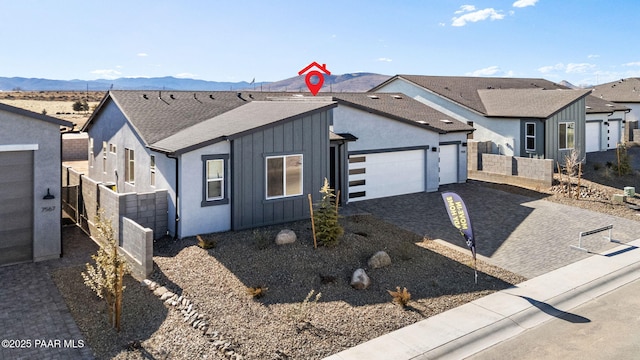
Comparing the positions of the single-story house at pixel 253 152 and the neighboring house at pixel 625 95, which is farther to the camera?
the neighboring house at pixel 625 95

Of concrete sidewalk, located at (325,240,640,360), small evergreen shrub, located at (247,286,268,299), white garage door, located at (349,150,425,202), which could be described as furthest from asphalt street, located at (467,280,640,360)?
white garage door, located at (349,150,425,202)

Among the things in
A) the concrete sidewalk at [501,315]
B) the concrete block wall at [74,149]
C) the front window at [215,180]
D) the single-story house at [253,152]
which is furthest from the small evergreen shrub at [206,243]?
the concrete block wall at [74,149]

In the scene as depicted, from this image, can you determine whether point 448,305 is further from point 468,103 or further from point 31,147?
point 468,103

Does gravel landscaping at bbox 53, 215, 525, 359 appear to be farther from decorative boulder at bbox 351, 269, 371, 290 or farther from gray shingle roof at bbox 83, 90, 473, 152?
gray shingle roof at bbox 83, 90, 473, 152

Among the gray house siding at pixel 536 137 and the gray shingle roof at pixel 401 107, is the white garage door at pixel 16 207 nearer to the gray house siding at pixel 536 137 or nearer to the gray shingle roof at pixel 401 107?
the gray shingle roof at pixel 401 107

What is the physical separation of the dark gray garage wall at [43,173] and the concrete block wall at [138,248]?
2065 millimetres

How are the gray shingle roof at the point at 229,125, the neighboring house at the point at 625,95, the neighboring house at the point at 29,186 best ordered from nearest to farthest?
the neighboring house at the point at 29,186, the gray shingle roof at the point at 229,125, the neighboring house at the point at 625,95

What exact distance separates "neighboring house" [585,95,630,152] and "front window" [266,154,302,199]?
2454 cm

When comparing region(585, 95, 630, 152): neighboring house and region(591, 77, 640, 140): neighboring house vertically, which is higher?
region(591, 77, 640, 140): neighboring house

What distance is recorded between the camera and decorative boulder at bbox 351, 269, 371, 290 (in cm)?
1134

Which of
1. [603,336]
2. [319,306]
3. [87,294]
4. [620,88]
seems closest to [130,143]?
[87,294]

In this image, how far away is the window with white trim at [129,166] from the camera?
18498 millimetres

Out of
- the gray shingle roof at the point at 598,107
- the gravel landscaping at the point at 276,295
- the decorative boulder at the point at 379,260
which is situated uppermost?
the gray shingle roof at the point at 598,107

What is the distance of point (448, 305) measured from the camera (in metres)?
10.8
